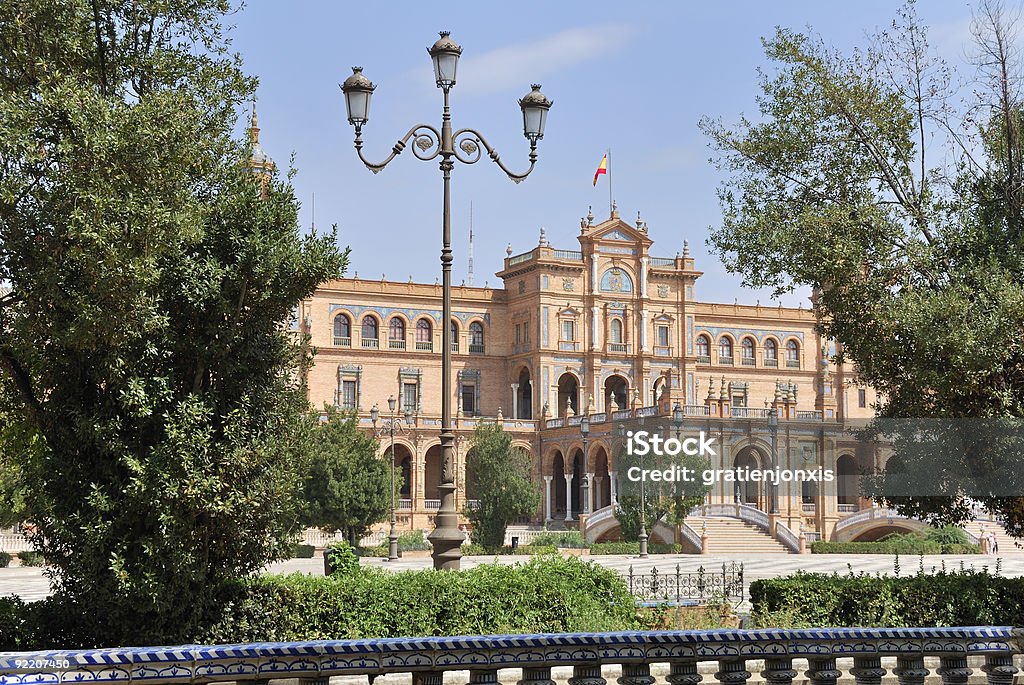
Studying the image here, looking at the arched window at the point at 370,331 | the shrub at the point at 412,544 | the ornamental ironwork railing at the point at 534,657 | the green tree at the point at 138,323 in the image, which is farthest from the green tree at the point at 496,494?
the ornamental ironwork railing at the point at 534,657

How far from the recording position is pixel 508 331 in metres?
64.8

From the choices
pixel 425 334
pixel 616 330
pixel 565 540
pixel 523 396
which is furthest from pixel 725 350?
pixel 565 540

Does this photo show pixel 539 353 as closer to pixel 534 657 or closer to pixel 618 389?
pixel 618 389

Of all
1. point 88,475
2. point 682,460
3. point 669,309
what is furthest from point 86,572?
point 669,309

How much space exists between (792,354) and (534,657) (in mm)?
68702

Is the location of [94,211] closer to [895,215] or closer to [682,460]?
[895,215]

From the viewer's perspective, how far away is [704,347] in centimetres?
6950

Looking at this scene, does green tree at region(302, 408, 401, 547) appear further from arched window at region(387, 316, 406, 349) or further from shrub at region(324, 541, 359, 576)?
shrub at region(324, 541, 359, 576)

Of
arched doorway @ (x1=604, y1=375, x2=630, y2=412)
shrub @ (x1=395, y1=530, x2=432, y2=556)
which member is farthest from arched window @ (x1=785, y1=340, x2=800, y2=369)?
shrub @ (x1=395, y1=530, x2=432, y2=556)

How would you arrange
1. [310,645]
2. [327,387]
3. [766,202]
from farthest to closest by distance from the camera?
[327,387], [766,202], [310,645]

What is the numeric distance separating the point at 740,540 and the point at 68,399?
36.4 m

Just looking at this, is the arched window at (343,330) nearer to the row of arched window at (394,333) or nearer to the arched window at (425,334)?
the row of arched window at (394,333)

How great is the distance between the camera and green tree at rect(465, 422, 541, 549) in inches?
1540

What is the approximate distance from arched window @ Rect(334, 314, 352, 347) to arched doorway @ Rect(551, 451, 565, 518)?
12416 millimetres
